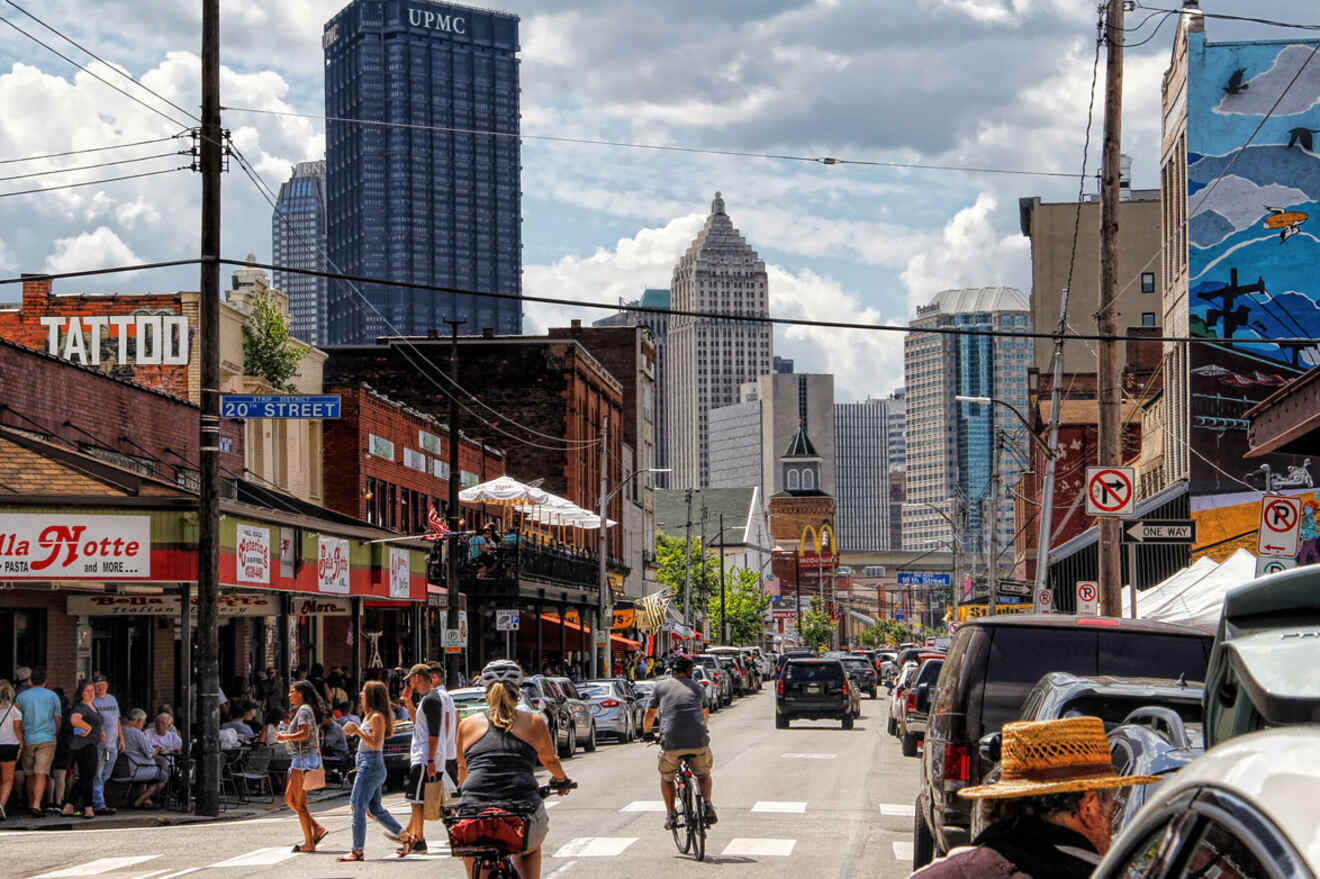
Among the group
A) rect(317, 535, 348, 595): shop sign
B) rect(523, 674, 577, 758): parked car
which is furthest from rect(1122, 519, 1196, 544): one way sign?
rect(317, 535, 348, 595): shop sign

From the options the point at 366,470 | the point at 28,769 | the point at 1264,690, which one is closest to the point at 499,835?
the point at 1264,690

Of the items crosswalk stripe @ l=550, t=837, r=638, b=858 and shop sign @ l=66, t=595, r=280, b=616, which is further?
shop sign @ l=66, t=595, r=280, b=616

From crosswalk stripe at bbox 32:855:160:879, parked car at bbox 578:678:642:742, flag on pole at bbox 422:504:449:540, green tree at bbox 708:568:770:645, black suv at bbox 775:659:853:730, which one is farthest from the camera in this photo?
green tree at bbox 708:568:770:645

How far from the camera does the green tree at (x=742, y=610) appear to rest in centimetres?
12619

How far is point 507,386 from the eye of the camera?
77.5m

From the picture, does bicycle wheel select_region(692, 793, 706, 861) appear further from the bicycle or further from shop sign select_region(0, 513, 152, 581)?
shop sign select_region(0, 513, 152, 581)

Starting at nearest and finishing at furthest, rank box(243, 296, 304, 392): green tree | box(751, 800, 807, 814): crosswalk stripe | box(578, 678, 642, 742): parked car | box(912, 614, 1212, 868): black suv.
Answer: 1. box(912, 614, 1212, 868): black suv
2. box(751, 800, 807, 814): crosswalk stripe
3. box(578, 678, 642, 742): parked car
4. box(243, 296, 304, 392): green tree

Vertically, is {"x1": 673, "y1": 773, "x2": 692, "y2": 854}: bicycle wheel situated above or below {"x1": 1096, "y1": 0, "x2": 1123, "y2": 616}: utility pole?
below

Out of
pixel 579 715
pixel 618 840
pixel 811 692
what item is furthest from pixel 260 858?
pixel 811 692

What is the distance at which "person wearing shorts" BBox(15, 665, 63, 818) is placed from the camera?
2197 cm

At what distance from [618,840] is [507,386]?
60.1m

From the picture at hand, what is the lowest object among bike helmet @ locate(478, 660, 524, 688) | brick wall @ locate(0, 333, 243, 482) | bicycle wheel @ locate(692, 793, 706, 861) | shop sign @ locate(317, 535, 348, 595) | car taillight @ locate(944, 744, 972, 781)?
bicycle wheel @ locate(692, 793, 706, 861)

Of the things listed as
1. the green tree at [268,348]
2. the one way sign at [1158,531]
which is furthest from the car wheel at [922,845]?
the green tree at [268,348]

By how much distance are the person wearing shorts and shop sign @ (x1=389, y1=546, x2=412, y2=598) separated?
1450cm
